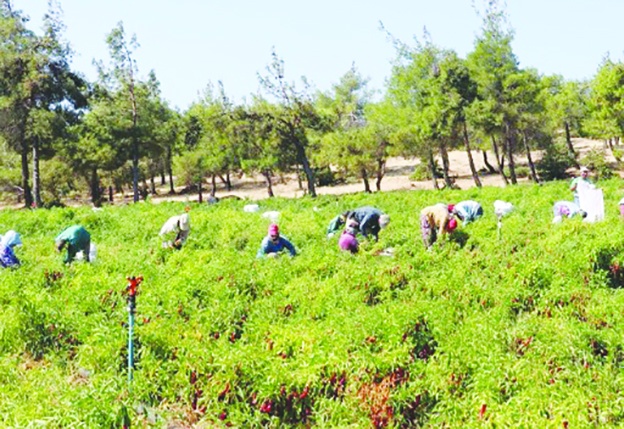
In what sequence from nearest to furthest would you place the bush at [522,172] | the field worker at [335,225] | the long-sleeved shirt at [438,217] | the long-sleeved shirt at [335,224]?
the long-sleeved shirt at [438,217] < the field worker at [335,225] < the long-sleeved shirt at [335,224] < the bush at [522,172]

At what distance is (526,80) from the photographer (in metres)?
29.0

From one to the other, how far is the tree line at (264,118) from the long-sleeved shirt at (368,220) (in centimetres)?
1788

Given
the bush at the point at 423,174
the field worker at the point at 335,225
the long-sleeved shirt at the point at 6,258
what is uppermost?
the bush at the point at 423,174

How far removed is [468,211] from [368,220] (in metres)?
3.16

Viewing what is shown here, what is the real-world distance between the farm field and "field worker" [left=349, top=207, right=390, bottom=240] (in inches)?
53.2

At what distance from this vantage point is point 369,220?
1148cm

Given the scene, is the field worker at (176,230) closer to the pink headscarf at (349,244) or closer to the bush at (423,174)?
the pink headscarf at (349,244)

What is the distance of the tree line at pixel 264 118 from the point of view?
28.4m

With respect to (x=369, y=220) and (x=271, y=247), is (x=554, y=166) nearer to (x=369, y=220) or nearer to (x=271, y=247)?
(x=369, y=220)

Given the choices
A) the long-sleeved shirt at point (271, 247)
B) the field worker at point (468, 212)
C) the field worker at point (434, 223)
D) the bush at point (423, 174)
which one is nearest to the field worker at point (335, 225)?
the long-sleeved shirt at point (271, 247)

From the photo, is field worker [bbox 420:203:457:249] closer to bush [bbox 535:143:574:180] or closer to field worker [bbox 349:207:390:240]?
field worker [bbox 349:207:390:240]

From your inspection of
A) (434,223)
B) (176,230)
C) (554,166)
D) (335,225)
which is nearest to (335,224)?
(335,225)

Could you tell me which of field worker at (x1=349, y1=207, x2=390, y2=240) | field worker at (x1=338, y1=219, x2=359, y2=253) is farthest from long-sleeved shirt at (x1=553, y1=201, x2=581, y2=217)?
field worker at (x1=338, y1=219, x2=359, y2=253)

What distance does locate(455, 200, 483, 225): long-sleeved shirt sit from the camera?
1283 centimetres
